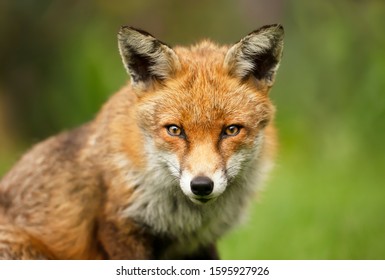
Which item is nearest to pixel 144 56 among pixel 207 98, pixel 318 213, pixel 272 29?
pixel 207 98

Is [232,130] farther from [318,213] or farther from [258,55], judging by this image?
[318,213]

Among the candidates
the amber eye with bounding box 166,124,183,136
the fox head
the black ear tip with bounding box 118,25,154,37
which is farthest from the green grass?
the black ear tip with bounding box 118,25,154,37

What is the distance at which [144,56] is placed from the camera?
4.95 meters

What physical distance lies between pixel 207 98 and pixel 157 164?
1.97 ft

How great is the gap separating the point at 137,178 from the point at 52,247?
900mm

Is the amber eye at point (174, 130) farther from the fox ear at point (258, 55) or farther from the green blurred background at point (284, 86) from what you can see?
the green blurred background at point (284, 86)

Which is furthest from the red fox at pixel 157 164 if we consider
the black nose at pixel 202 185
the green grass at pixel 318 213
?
the green grass at pixel 318 213

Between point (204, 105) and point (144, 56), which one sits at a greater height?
point (144, 56)

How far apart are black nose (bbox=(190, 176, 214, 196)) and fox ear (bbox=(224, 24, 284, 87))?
93cm

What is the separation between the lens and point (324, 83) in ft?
29.1

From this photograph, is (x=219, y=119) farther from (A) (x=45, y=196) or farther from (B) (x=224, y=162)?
(A) (x=45, y=196)

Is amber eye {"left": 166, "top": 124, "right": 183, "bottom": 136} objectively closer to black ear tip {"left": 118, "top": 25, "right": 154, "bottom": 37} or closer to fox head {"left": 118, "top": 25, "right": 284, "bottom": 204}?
fox head {"left": 118, "top": 25, "right": 284, "bottom": 204}

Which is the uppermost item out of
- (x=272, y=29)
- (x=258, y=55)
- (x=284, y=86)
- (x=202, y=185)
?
(x=284, y=86)

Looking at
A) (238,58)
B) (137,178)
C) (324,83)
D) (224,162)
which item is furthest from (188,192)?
(324,83)
